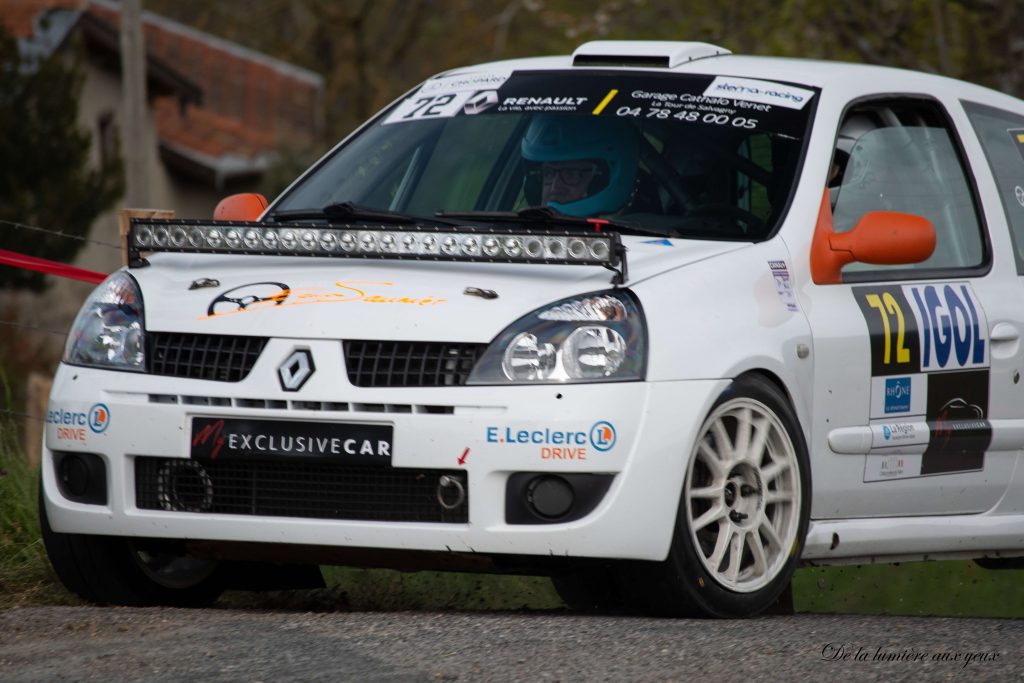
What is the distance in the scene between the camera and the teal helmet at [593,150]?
5844 millimetres

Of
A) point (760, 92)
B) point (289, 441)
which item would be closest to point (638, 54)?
point (760, 92)

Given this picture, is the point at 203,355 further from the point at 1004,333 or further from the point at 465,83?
the point at 1004,333

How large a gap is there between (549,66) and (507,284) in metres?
1.65

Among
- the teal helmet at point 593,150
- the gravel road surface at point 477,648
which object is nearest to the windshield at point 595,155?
the teal helmet at point 593,150

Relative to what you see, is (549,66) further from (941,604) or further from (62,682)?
(941,604)

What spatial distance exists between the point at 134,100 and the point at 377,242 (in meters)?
19.9

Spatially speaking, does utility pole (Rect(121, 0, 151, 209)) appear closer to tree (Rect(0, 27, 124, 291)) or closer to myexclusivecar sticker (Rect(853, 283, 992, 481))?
tree (Rect(0, 27, 124, 291))

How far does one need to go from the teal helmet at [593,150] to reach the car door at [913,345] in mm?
628

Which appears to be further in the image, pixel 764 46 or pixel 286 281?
pixel 764 46

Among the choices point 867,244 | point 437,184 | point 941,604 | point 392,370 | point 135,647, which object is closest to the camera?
point 135,647

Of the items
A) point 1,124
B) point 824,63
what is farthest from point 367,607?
point 1,124

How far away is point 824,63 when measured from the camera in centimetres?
652

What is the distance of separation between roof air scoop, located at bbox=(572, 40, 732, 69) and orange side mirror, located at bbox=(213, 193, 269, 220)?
3.77 ft
